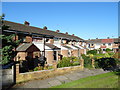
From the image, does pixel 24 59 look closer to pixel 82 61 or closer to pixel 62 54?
pixel 82 61

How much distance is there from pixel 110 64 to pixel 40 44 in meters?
13.6

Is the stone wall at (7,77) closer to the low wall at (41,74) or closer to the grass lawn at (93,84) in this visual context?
the low wall at (41,74)

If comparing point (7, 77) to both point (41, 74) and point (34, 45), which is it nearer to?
point (41, 74)

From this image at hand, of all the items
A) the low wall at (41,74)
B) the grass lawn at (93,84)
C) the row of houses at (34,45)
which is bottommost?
the grass lawn at (93,84)

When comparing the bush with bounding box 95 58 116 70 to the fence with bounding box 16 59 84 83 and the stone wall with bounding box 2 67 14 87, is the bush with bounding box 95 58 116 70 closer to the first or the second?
the fence with bounding box 16 59 84 83

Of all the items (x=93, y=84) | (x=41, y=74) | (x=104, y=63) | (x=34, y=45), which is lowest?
(x=93, y=84)

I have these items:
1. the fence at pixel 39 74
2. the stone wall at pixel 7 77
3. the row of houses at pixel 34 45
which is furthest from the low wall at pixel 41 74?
the row of houses at pixel 34 45

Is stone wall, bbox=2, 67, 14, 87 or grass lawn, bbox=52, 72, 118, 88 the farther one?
stone wall, bbox=2, 67, 14, 87

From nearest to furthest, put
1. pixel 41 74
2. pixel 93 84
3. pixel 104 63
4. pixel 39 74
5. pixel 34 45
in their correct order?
1. pixel 93 84
2. pixel 39 74
3. pixel 41 74
4. pixel 34 45
5. pixel 104 63

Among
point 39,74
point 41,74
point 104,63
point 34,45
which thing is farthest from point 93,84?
point 34,45

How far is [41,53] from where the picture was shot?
17.8 metres

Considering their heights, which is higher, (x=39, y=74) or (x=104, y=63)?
(x=104, y=63)

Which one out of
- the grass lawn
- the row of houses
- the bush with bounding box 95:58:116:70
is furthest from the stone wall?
the bush with bounding box 95:58:116:70

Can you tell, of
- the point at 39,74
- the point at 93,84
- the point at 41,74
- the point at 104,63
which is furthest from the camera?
the point at 104,63
